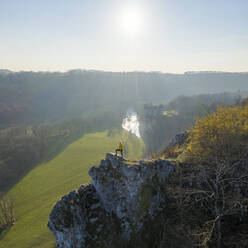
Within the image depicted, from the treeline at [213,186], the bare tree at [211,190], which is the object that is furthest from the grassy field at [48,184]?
the bare tree at [211,190]

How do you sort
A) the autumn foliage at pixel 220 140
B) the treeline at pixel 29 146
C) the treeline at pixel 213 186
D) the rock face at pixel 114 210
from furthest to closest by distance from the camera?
the treeline at pixel 29 146, the autumn foliage at pixel 220 140, the rock face at pixel 114 210, the treeline at pixel 213 186

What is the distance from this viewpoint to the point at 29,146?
365ft

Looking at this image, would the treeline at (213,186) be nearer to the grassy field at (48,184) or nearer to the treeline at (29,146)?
the grassy field at (48,184)

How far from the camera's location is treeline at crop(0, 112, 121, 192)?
91.8 m

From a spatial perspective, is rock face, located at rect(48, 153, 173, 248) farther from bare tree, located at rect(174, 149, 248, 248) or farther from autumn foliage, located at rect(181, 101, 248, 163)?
autumn foliage, located at rect(181, 101, 248, 163)

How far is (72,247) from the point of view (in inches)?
679

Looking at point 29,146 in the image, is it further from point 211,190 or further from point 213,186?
point 211,190

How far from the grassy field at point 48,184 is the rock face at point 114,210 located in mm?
28166

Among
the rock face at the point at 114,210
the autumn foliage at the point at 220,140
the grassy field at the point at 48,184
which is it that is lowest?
Answer: the grassy field at the point at 48,184

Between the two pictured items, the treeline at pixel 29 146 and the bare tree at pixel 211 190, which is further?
the treeline at pixel 29 146

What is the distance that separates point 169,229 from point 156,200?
2904mm

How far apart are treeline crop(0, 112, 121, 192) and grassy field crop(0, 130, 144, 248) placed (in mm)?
6619

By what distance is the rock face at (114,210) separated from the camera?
1722 centimetres

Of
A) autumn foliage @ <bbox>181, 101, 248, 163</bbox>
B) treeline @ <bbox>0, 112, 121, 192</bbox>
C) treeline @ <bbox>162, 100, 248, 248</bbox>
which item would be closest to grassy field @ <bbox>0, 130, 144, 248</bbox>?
treeline @ <bbox>0, 112, 121, 192</bbox>
